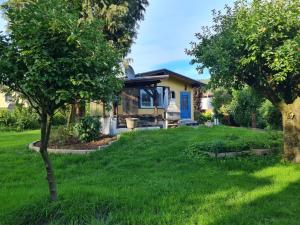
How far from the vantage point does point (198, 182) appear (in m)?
7.24

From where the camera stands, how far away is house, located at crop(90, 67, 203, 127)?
63.5ft

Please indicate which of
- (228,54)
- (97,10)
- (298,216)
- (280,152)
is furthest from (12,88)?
(97,10)

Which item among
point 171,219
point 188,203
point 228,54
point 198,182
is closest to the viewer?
point 171,219

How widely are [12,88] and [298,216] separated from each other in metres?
4.59

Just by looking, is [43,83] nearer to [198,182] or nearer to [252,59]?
[198,182]

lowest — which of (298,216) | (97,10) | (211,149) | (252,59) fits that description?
(298,216)

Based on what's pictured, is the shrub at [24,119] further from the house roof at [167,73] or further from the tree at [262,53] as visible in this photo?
the tree at [262,53]

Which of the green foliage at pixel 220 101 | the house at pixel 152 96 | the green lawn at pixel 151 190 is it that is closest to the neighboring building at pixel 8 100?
the green lawn at pixel 151 190

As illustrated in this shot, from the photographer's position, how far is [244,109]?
22531mm

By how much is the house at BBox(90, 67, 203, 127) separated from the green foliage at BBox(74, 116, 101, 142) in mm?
3754

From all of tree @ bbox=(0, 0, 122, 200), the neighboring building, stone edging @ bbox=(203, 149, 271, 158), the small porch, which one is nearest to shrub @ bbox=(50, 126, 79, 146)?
the neighboring building

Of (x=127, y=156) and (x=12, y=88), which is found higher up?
(x=12, y=88)

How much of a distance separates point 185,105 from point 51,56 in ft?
66.5

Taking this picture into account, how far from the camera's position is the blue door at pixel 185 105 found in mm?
24375
